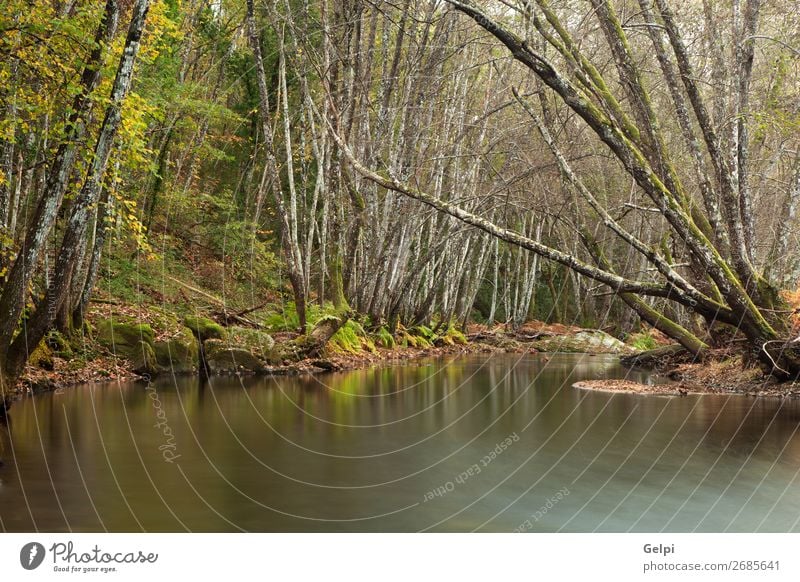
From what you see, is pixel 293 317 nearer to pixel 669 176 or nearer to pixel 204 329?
pixel 204 329

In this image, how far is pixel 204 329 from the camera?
17.3 m

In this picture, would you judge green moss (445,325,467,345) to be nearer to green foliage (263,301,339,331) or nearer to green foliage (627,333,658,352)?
green foliage (627,333,658,352)

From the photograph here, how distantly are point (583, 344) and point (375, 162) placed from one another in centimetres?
1309

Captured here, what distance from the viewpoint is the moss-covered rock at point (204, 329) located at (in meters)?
17.2

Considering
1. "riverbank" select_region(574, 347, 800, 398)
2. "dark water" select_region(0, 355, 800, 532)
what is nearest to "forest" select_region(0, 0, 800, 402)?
"riverbank" select_region(574, 347, 800, 398)

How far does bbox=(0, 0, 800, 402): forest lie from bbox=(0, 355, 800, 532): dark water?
1748 millimetres

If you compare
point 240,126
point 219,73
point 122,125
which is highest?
point 219,73

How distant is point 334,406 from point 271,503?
590 centimetres

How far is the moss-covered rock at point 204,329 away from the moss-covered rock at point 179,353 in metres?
0.60

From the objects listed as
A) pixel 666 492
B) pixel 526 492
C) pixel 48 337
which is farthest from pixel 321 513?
pixel 48 337

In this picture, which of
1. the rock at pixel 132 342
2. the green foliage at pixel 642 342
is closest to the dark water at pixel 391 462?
the rock at pixel 132 342
